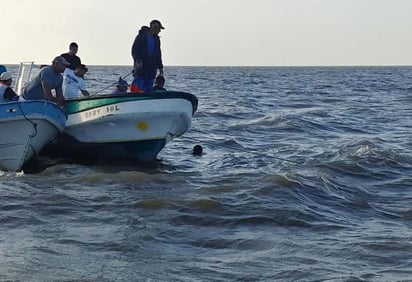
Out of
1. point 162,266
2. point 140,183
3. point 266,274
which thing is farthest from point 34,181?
point 266,274

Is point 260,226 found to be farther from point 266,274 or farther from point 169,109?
point 169,109

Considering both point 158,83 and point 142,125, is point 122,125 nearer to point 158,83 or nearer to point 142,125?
point 142,125

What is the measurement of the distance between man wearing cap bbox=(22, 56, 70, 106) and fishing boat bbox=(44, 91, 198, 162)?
0.33 meters

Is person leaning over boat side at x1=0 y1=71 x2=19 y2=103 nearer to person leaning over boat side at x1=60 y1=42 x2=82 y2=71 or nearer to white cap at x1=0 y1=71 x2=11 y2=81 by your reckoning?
white cap at x1=0 y1=71 x2=11 y2=81

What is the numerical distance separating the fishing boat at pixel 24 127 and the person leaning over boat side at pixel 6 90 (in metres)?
0.59

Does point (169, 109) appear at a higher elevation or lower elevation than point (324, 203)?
higher

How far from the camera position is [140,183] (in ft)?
32.2

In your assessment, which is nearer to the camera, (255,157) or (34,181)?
(34,181)

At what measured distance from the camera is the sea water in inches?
229

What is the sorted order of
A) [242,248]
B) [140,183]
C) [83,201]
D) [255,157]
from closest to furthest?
[242,248], [83,201], [140,183], [255,157]

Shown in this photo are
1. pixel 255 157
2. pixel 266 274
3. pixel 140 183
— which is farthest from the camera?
pixel 255 157

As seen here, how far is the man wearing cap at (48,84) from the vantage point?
1084 centimetres

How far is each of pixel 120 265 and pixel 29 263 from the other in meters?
0.75

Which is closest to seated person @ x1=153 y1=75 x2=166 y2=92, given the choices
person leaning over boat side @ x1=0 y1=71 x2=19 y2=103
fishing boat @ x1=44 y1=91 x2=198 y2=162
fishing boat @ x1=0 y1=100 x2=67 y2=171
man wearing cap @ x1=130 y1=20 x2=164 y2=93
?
man wearing cap @ x1=130 y1=20 x2=164 y2=93
